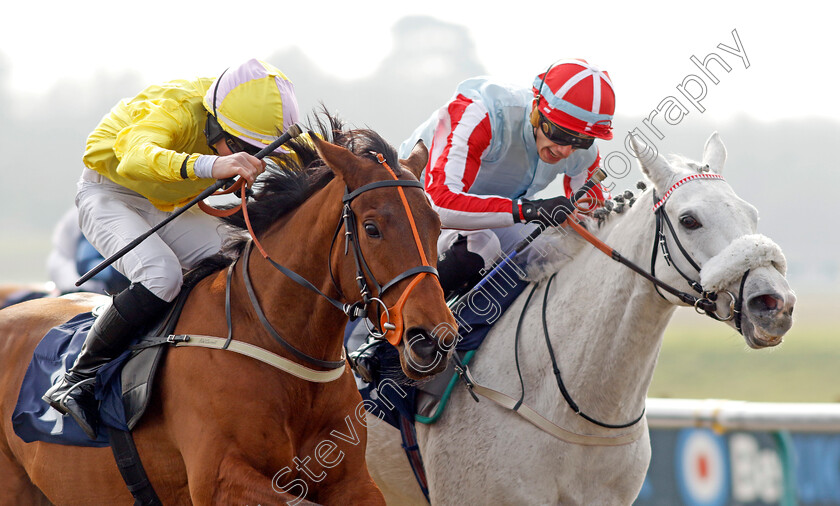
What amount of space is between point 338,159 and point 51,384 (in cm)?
179

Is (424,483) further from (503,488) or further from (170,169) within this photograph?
(170,169)

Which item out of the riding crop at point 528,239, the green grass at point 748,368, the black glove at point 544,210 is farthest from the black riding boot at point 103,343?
the green grass at point 748,368

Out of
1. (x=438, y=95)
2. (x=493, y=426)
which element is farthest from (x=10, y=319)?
(x=438, y=95)

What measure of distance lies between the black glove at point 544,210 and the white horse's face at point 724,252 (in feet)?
1.40

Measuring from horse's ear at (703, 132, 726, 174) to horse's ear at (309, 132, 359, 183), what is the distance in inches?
64.7

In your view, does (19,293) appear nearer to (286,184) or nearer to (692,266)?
(286,184)

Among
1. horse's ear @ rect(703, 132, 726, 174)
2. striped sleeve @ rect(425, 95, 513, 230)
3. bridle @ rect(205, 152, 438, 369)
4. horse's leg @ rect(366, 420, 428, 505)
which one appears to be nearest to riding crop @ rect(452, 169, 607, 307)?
striped sleeve @ rect(425, 95, 513, 230)

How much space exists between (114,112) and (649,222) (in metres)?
2.39

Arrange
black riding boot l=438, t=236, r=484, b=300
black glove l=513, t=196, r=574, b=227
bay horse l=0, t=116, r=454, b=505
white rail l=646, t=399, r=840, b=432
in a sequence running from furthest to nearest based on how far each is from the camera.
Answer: white rail l=646, t=399, r=840, b=432, black riding boot l=438, t=236, r=484, b=300, black glove l=513, t=196, r=574, b=227, bay horse l=0, t=116, r=454, b=505

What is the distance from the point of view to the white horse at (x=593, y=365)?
3.54m

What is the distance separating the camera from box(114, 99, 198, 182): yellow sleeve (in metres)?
3.34

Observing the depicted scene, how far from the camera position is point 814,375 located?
35125 millimetres

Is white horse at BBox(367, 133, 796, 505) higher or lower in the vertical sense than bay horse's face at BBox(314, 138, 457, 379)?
lower

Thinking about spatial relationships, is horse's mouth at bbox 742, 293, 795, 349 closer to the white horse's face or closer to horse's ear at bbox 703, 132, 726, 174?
the white horse's face
